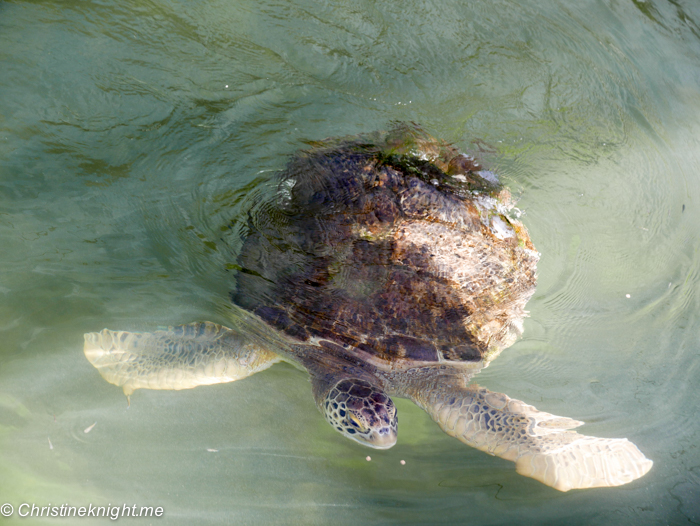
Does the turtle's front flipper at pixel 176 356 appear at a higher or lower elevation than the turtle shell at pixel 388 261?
lower

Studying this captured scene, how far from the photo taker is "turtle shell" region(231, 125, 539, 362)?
243cm

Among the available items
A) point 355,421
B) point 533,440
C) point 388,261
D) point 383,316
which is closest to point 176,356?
point 355,421

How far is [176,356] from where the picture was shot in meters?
2.86

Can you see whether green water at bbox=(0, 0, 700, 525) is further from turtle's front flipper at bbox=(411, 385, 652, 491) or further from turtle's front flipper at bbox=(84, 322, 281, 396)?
turtle's front flipper at bbox=(411, 385, 652, 491)

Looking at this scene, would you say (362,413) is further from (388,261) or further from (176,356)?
(176,356)

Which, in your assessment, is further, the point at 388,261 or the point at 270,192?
the point at 270,192

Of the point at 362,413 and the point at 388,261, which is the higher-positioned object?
the point at 388,261

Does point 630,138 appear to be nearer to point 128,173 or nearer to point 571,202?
point 571,202

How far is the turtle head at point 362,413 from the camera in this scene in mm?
2480

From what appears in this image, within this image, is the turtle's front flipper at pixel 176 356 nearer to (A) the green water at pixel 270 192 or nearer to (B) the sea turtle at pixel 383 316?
(B) the sea turtle at pixel 383 316

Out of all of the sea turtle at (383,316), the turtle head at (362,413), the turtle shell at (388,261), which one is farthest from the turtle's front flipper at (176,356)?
the turtle head at (362,413)

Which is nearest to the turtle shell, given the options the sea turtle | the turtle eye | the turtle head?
the sea turtle

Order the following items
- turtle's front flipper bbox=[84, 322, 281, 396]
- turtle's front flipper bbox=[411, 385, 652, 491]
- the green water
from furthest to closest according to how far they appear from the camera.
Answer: turtle's front flipper bbox=[84, 322, 281, 396]
the green water
turtle's front flipper bbox=[411, 385, 652, 491]

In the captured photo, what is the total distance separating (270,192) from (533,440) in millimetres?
2451
